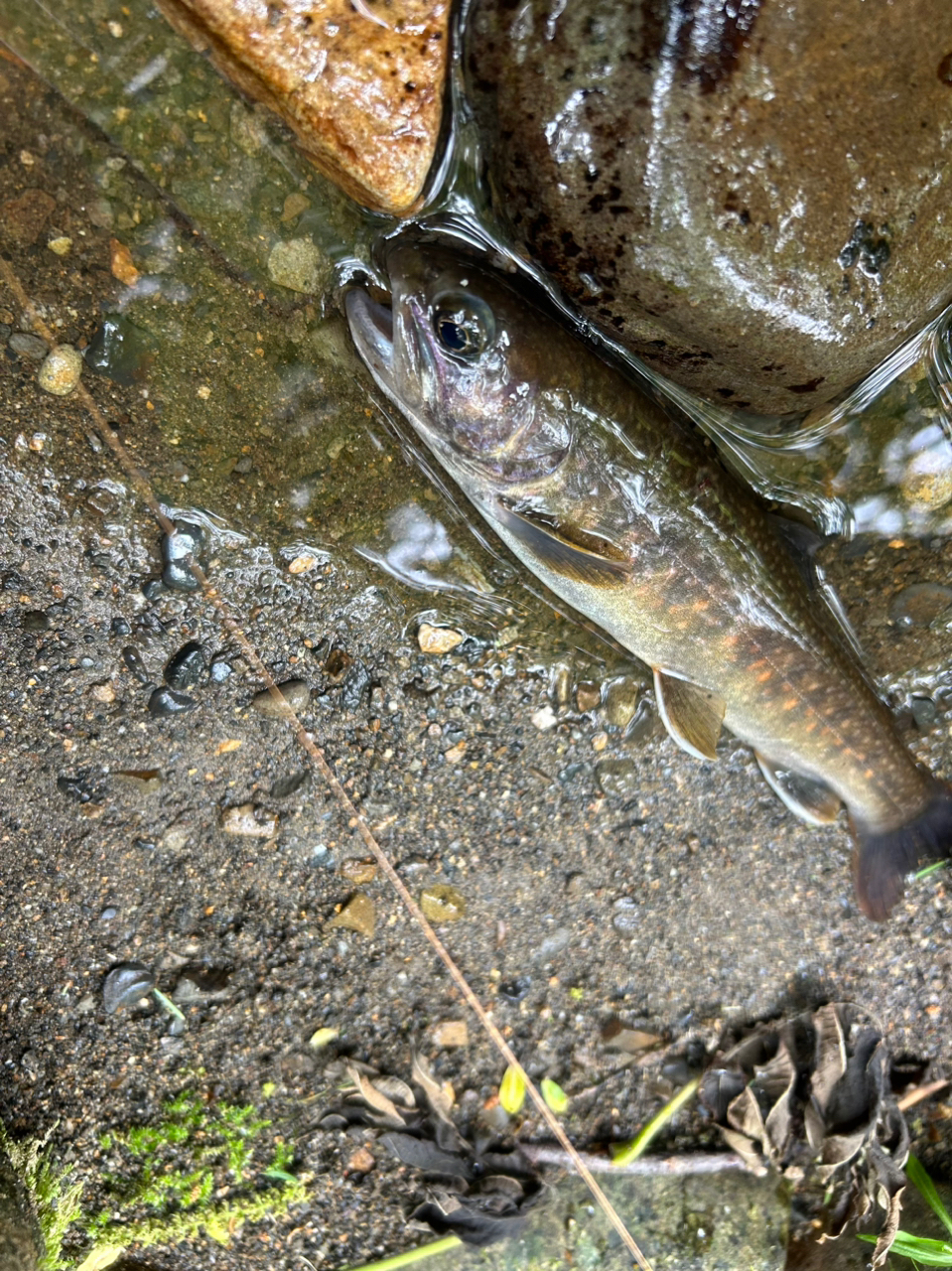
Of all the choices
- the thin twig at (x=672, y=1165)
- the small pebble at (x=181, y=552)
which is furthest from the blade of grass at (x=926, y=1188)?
the small pebble at (x=181, y=552)

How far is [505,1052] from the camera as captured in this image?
2934mm

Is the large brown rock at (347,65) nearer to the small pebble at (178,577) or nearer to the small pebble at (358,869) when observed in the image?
the small pebble at (178,577)

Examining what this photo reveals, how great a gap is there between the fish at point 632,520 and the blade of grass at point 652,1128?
1.24 meters

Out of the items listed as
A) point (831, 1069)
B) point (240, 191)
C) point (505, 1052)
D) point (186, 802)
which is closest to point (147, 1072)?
point (186, 802)

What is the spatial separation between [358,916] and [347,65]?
2686mm

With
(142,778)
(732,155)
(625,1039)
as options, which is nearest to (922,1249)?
(625,1039)

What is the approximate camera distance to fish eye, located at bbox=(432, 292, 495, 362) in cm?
221

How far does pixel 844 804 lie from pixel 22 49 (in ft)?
12.1

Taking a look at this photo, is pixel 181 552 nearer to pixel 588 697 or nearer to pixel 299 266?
pixel 299 266

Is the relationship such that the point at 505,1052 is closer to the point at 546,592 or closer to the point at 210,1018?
the point at 210,1018

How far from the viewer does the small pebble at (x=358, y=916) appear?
282 cm

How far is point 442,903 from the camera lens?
2877 millimetres

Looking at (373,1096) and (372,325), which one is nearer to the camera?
(372,325)

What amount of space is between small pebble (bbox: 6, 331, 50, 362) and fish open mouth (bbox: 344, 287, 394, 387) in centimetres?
97
